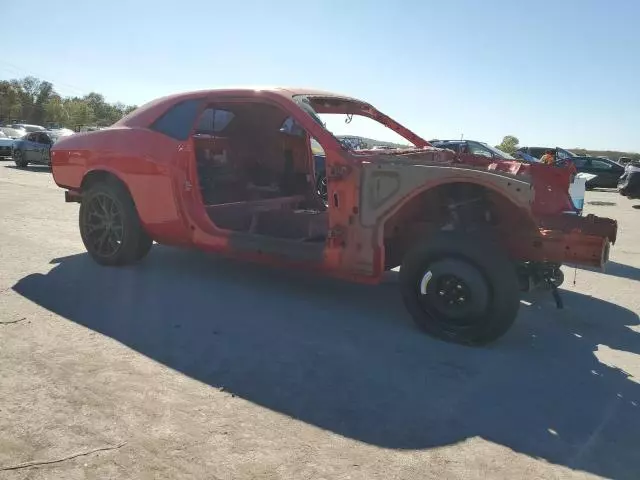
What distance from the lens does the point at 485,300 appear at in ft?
12.0

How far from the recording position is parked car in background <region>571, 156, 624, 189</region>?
74.0ft

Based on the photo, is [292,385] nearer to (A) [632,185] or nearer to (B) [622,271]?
(B) [622,271]

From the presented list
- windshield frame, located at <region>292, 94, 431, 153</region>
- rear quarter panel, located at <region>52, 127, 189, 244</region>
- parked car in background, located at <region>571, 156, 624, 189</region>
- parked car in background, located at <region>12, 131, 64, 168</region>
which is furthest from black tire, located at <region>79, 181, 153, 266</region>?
parked car in background, located at <region>571, 156, 624, 189</region>

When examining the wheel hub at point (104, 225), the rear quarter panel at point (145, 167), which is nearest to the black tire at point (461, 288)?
the rear quarter panel at point (145, 167)

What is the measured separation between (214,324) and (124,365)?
85 cm

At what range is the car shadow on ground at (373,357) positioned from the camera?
2.73 meters

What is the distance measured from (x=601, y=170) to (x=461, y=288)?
72.4ft

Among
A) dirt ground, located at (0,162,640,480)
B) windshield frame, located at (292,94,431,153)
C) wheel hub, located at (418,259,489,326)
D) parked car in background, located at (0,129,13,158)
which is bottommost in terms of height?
dirt ground, located at (0,162,640,480)

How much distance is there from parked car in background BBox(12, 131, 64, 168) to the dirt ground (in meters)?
16.8

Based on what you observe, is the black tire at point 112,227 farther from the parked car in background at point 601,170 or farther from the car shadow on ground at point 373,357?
the parked car in background at point 601,170

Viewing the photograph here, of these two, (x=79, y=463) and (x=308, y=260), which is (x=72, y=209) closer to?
(x=308, y=260)

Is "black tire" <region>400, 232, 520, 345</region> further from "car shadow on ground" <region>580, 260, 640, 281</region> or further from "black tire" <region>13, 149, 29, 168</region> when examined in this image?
"black tire" <region>13, 149, 29, 168</region>

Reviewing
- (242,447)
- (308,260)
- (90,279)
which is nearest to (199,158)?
(90,279)

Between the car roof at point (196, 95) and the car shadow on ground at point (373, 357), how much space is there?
1456 millimetres
